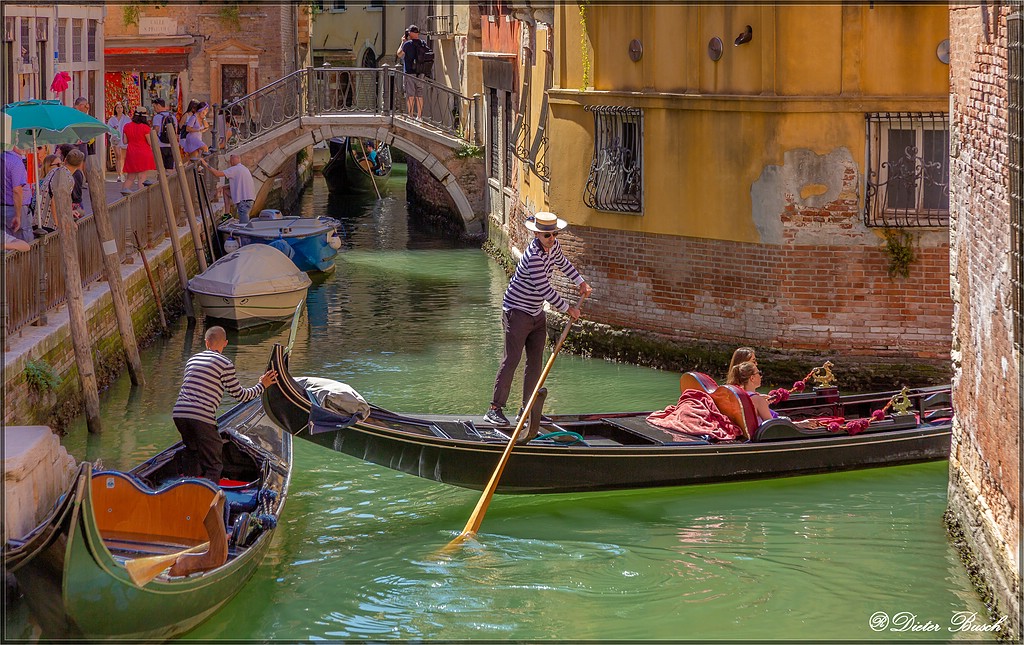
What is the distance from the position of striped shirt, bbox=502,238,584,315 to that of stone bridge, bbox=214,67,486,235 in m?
11.2

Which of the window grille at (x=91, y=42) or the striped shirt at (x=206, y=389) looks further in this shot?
the window grille at (x=91, y=42)

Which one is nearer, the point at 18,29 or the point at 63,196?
the point at 63,196

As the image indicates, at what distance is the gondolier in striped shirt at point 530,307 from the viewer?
26.6 ft

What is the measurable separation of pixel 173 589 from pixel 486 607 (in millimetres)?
1474

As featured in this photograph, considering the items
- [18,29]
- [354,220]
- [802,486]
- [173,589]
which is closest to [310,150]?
[354,220]

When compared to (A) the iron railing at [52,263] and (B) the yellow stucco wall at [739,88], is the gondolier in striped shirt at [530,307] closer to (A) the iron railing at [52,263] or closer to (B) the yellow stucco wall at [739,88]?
(B) the yellow stucco wall at [739,88]

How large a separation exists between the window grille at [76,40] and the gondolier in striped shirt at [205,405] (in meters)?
10.9

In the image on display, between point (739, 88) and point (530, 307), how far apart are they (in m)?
3.17

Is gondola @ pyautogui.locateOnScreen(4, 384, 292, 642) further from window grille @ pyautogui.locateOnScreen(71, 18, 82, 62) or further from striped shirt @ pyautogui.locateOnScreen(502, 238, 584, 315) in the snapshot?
window grille @ pyautogui.locateOnScreen(71, 18, 82, 62)

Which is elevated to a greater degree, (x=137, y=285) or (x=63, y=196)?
(x=63, y=196)

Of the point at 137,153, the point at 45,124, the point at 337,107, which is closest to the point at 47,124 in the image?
the point at 45,124

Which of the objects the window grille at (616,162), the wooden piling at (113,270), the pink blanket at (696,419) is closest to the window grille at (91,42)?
the wooden piling at (113,270)

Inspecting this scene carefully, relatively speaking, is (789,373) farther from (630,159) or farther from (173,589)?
(173,589)

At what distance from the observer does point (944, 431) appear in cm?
807
